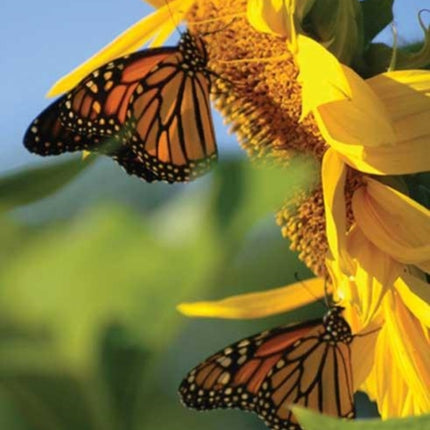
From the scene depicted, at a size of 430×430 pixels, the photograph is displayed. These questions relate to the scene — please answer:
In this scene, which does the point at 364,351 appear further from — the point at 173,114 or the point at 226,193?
the point at 226,193

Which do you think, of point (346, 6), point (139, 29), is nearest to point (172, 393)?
point (346, 6)

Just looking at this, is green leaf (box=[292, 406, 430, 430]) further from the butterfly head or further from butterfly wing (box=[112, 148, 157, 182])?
the butterfly head

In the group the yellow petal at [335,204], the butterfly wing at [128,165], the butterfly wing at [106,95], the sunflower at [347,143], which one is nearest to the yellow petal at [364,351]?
the sunflower at [347,143]

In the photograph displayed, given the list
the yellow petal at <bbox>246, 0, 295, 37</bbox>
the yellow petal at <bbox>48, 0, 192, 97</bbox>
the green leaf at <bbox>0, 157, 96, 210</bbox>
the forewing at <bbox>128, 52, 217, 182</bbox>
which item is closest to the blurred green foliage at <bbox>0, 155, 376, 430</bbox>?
the green leaf at <bbox>0, 157, 96, 210</bbox>

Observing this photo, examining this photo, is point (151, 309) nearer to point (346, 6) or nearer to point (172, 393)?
point (172, 393)

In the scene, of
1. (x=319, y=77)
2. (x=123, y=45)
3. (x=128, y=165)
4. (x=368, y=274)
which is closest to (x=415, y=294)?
(x=368, y=274)

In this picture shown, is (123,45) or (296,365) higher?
(123,45)
